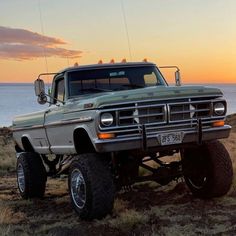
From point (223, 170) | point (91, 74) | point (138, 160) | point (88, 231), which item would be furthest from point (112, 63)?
point (88, 231)

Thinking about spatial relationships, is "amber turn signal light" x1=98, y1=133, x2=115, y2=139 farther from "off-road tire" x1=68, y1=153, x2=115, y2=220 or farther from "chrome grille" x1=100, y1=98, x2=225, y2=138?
"off-road tire" x1=68, y1=153, x2=115, y2=220

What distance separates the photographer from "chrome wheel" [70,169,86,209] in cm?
761

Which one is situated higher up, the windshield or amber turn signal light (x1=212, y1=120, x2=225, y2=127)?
the windshield

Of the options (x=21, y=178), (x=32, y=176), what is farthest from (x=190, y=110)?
(x=21, y=178)

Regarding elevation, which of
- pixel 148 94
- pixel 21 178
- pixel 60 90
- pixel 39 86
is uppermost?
pixel 39 86

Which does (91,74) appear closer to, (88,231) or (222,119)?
(222,119)

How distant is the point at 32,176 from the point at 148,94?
11.4 ft

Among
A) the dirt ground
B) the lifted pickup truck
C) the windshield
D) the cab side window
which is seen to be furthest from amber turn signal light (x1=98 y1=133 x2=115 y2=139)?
the cab side window

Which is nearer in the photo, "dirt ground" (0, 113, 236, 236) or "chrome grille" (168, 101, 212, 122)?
"dirt ground" (0, 113, 236, 236)

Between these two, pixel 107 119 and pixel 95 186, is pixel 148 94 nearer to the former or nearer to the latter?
pixel 107 119

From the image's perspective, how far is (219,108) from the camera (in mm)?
7852

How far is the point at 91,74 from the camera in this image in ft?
29.0

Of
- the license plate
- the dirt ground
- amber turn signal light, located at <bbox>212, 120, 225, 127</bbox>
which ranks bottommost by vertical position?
the dirt ground

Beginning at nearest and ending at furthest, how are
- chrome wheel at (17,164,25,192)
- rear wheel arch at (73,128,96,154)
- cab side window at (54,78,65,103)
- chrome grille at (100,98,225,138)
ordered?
1. chrome grille at (100,98,225,138)
2. rear wheel arch at (73,128,96,154)
3. cab side window at (54,78,65,103)
4. chrome wheel at (17,164,25,192)
